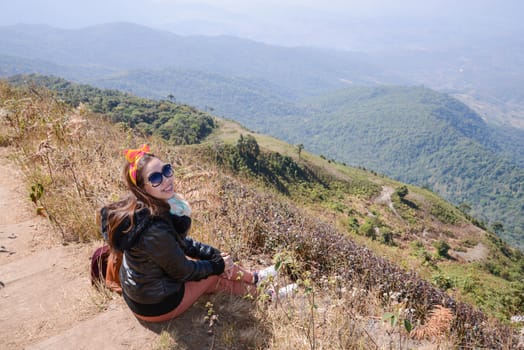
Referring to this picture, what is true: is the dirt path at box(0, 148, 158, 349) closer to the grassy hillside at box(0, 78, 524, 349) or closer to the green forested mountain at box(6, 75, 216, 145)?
the grassy hillside at box(0, 78, 524, 349)

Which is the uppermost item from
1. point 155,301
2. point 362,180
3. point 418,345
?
point 155,301

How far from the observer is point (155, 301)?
2.65m

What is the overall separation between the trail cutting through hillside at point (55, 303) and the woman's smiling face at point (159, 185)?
1232 millimetres

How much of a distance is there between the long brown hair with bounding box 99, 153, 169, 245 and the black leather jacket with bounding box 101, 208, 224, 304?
0.03 metres

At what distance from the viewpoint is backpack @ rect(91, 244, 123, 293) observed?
10.1 ft

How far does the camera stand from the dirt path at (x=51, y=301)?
2.67 m

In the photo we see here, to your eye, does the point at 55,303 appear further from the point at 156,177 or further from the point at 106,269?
the point at 156,177

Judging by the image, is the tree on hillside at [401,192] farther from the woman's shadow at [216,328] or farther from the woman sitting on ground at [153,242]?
the woman sitting on ground at [153,242]

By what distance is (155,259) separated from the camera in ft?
7.94

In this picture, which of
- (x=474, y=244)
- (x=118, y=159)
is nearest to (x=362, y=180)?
(x=474, y=244)

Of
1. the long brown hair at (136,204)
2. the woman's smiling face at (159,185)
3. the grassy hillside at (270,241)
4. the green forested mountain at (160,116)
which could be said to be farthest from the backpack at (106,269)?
the green forested mountain at (160,116)

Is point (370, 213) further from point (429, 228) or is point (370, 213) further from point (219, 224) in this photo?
point (219, 224)

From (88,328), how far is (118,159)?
3486 mm

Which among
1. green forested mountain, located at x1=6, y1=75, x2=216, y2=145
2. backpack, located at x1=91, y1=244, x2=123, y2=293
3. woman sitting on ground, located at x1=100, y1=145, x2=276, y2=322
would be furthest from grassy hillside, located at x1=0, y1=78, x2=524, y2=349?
green forested mountain, located at x1=6, y1=75, x2=216, y2=145
